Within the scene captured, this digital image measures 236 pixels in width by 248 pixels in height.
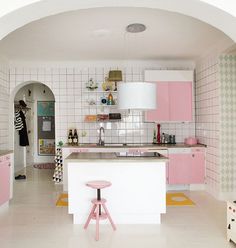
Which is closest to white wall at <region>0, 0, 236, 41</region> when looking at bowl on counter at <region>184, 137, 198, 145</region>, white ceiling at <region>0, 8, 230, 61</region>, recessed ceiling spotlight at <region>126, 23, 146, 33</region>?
white ceiling at <region>0, 8, 230, 61</region>

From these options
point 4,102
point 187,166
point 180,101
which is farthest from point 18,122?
point 187,166

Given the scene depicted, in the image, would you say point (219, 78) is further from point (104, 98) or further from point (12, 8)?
point (12, 8)

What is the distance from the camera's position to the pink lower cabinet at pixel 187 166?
16.8 feet

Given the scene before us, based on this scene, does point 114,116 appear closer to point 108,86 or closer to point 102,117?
point 102,117

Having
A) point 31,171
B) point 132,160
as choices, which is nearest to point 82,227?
point 132,160

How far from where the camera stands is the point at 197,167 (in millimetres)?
5148

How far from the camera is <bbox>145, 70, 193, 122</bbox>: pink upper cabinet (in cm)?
541

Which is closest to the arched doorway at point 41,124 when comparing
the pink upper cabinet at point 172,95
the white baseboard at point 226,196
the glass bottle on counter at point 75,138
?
the glass bottle on counter at point 75,138

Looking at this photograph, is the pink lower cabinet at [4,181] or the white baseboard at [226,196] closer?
the pink lower cabinet at [4,181]

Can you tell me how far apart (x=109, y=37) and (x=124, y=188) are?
86.8 inches

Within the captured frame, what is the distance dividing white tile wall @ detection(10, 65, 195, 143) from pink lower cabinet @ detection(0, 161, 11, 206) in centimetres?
172

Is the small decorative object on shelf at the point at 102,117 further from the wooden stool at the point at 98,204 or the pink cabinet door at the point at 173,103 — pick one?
the wooden stool at the point at 98,204

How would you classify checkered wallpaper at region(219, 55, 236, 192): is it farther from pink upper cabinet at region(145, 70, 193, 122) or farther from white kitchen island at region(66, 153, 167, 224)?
white kitchen island at region(66, 153, 167, 224)

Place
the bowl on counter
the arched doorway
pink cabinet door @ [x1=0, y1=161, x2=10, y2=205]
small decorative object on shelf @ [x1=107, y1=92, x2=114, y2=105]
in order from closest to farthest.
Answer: pink cabinet door @ [x1=0, y1=161, x2=10, y2=205]
the bowl on counter
small decorative object on shelf @ [x1=107, y1=92, x2=114, y2=105]
the arched doorway
